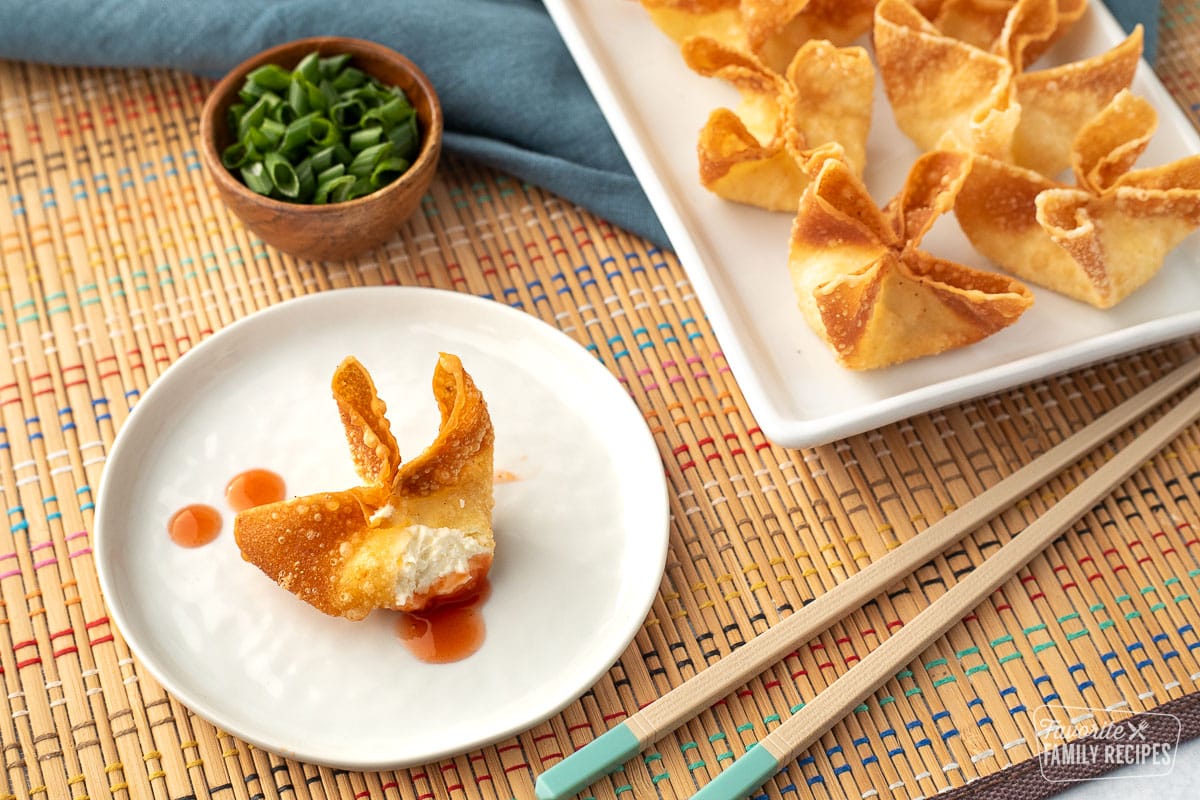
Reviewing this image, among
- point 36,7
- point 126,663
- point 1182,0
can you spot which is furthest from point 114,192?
point 1182,0

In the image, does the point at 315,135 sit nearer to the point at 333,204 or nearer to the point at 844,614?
the point at 333,204

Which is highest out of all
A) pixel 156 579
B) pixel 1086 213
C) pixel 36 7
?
pixel 1086 213

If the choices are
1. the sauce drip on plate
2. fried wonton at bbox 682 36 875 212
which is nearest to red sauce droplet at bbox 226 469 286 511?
the sauce drip on plate

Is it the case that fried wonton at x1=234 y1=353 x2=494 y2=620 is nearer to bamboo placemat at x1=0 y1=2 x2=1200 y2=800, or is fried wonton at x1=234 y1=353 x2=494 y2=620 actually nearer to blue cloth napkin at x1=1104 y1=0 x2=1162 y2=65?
bamboo placemat at x1=0 y1=2 x2=1200 y2=800

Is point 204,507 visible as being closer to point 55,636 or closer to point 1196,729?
point 55,636

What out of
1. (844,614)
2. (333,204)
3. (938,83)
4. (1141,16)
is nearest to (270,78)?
(333,204)

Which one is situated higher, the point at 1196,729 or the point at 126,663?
the point at 1196,729

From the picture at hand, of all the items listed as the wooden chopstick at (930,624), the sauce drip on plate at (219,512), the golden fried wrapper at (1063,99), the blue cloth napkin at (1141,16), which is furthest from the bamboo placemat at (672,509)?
the blue cloth napkin at (1141,16)
